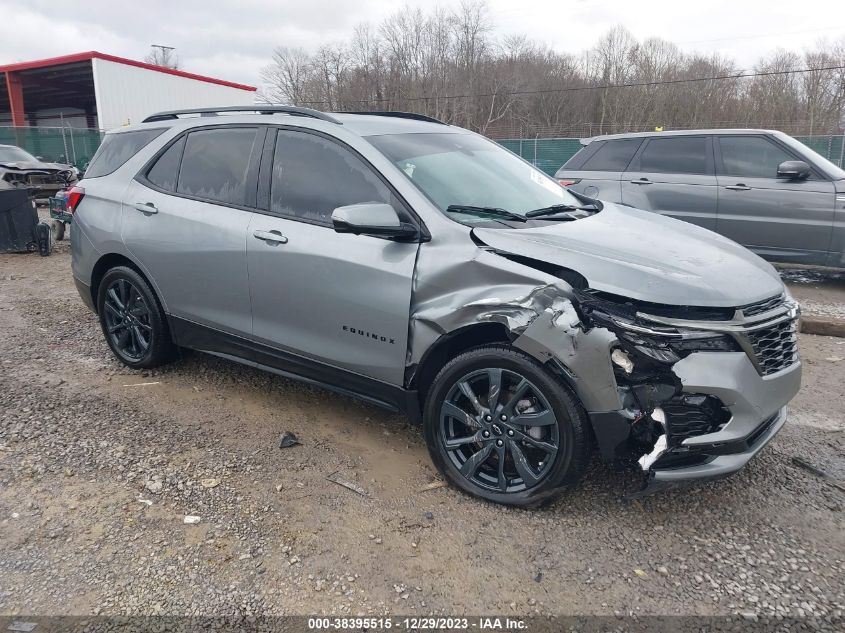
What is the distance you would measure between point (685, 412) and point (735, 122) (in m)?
37.6

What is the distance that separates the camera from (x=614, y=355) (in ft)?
8.60

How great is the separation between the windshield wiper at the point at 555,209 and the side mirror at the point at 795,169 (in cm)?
441

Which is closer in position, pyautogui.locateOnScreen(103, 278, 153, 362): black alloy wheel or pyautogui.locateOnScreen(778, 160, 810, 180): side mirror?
pyautogui.locateOnScreen(103, 278, 153, 362): black alloy wheel

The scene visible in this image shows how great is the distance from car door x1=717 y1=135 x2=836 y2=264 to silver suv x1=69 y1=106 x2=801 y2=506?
14.2ft

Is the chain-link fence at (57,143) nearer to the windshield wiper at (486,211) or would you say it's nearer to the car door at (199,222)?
the car door at (199,222)

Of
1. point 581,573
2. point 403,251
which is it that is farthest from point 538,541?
point 403,251

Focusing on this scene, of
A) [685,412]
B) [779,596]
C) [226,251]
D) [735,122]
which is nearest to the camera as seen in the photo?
[779,596]

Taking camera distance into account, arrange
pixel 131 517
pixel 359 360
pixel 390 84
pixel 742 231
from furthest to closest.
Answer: pixel 390 84, pixel 742 231, pixel 359 360, pixel 131 517

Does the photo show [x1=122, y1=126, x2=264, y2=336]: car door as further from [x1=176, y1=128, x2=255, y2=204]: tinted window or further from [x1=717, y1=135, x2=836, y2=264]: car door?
[x1=717, y1=135, x2=836, y2=264]: car door

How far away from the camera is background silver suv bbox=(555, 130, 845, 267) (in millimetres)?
6977

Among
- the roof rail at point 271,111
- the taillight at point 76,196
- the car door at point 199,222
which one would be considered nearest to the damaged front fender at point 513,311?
the roof rail at point 271,111

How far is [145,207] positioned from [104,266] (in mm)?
722

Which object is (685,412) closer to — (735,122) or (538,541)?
(538,541)

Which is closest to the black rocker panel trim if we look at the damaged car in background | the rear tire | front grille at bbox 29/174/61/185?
the rear tire
